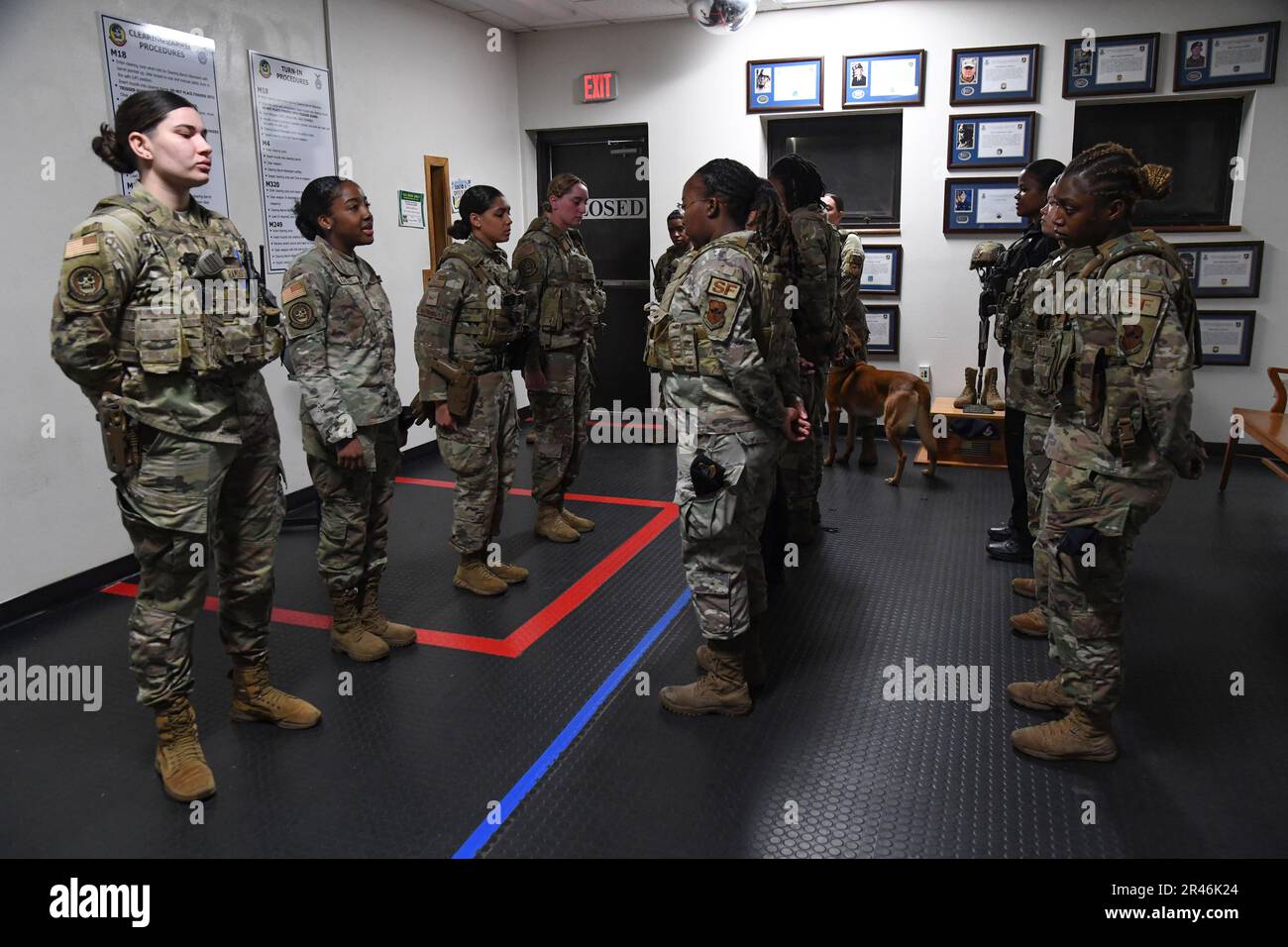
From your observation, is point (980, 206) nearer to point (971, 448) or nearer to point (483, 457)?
point (971, 448)

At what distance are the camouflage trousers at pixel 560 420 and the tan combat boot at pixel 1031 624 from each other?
7.32 ft

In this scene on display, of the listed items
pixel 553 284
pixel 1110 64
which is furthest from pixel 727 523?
pixel 1110 64

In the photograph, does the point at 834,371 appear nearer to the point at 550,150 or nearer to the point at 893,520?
the point at 893,520

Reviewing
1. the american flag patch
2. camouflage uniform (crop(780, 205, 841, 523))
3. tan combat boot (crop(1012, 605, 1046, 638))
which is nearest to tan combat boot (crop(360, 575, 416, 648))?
the american flag patch

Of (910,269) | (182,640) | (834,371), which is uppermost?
(910,269)

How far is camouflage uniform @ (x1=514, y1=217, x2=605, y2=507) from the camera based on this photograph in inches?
166

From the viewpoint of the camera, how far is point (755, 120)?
6699 millimetres

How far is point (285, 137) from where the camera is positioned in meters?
4.93

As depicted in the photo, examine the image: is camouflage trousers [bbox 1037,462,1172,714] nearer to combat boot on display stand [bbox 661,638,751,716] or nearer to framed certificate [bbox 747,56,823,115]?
combat boot on display stand [bbox 661,638,751,716]

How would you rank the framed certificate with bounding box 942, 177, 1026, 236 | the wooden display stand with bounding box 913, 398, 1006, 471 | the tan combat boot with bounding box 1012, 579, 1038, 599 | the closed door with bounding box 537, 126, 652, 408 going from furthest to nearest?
the closed door with bounding box 537, 126, 652, 408 → the framed certificate with bounding box 942, 177, 1026, 236 → the wooden display stand with bounding box 913, 398, 1006, 471 → the tan combat boot with bounding box 1012, 579, 1038, 599

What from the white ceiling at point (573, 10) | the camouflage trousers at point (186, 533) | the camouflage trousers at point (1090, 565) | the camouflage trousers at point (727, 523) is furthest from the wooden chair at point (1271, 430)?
the camouflage trousers at point (186, 533)

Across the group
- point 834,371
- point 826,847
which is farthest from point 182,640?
point 834,371

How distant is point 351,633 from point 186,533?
1.06 meters

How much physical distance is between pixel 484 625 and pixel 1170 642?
2667 mm
